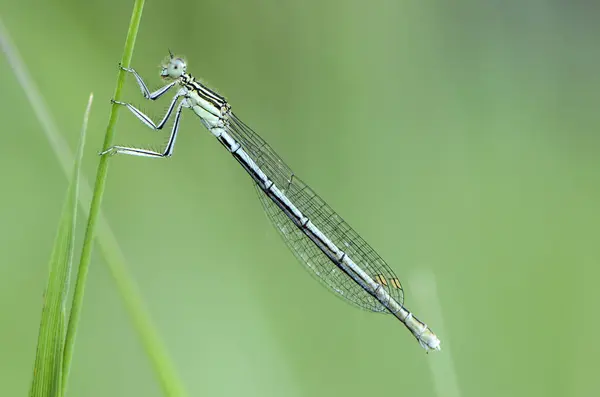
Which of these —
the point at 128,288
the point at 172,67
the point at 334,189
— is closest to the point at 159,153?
the point at 172,67

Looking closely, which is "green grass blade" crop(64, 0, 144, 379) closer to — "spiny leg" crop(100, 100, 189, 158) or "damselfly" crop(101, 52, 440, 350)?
"spiny leg" crop(100, 100, 189, 158)

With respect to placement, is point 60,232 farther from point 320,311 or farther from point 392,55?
point 392,55

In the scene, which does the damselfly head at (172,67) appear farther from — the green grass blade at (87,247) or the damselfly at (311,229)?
the green grass blade at (87,247)

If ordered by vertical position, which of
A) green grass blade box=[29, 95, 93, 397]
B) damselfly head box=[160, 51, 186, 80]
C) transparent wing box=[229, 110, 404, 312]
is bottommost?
green grass blade box=[29, 95, 93, 397]

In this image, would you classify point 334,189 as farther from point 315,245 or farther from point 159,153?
point 159,153

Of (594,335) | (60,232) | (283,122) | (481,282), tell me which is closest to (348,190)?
(283,122)

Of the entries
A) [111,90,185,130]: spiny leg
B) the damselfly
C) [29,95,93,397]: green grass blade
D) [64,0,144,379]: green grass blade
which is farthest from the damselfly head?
[29,95,93,397]: green grass blade
